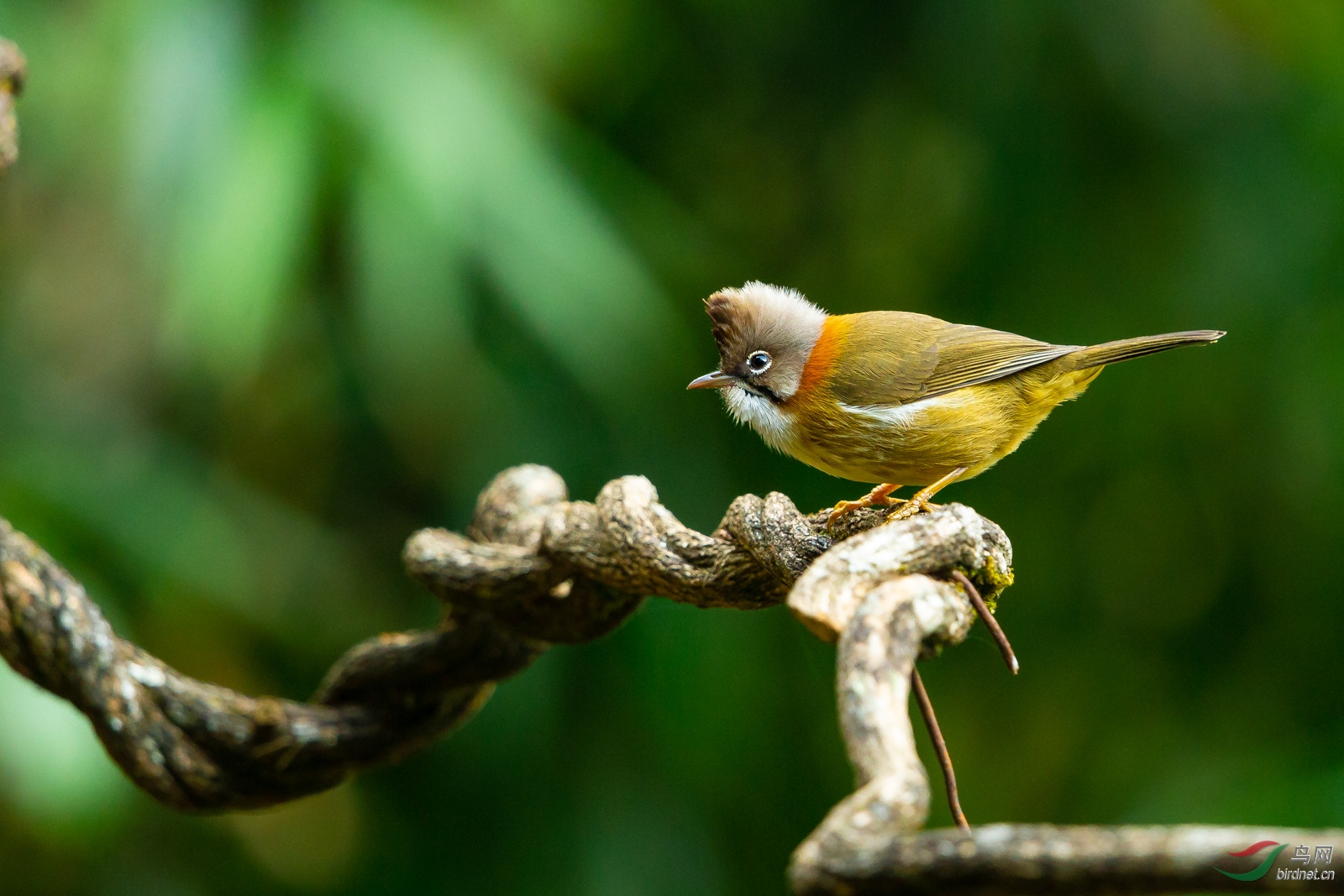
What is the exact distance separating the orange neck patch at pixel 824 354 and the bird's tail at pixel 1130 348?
605 millimetres

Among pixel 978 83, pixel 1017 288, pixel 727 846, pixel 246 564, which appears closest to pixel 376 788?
pixel 246 564

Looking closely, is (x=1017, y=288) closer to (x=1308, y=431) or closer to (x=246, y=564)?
(x=1308, y=431)

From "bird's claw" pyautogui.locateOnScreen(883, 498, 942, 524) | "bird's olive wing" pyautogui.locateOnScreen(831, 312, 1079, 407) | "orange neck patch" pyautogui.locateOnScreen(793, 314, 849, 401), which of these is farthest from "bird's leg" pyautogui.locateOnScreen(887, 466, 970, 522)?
"orange neck patch" pyautogui.locateOnScreen(793, 314, 849, 401)

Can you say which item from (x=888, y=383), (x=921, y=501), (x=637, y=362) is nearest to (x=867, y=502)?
(x=921, y=501)

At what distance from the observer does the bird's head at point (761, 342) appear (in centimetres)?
301

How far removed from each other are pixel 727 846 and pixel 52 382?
Result: 11.0 feet

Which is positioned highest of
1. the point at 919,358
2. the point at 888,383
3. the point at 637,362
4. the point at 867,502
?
the point at 637,362

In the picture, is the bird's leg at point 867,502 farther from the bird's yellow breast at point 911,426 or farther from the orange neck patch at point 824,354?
the orange neck patch at point 824,354

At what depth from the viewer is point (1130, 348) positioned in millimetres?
2973

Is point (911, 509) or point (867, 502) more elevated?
point (867, 502)

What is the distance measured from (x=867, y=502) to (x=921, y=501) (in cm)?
14

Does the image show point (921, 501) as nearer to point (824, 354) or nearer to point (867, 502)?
point (867, 502)

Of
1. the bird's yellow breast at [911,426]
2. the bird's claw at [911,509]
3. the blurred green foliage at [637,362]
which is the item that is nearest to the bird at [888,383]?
the bird's yellow breast at [911,426]

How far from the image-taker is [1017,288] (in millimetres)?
4902
